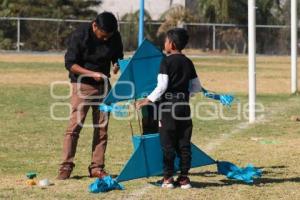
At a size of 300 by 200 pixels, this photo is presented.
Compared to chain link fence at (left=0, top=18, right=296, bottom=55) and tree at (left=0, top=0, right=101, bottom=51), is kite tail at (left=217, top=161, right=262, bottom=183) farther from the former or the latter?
tree at (left=0, top=0, right=101, bottom=51)

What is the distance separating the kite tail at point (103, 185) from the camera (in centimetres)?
808

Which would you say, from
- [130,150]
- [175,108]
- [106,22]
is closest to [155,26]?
[130,150]

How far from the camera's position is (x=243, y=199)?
7.78 metres

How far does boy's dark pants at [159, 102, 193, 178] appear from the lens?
8.30 meters

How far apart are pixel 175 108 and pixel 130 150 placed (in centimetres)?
312

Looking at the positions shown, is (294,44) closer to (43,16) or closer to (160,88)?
(160,88)

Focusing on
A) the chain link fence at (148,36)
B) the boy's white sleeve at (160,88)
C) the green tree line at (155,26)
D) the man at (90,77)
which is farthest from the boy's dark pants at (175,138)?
the green tree line at (155,26)

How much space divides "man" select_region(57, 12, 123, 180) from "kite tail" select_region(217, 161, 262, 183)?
134 cm

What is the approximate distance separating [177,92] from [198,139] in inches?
168

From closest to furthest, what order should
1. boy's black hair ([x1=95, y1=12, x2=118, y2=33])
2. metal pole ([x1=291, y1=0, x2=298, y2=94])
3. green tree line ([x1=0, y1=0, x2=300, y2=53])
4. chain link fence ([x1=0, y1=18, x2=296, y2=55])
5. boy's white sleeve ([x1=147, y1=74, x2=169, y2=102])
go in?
boy's white sleeve ([x1=147, y1=74, x2=169, y2=102]) → boy's black hair ([x1=95, y1=12, x2=118, y2=33]) → metal pole ([x1=291, y1=0, x2=298, y2=94]) → chain link fence ([x1=0, y1=18, x2=296, y2=55]) → green tree line ([x1=0, y1=0, x2=300, y2=53])

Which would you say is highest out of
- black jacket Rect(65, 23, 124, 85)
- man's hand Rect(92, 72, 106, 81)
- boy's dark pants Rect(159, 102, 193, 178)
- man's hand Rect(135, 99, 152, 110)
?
black jacket Rect(65, 23, 124, 85)

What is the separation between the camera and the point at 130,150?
1129cm

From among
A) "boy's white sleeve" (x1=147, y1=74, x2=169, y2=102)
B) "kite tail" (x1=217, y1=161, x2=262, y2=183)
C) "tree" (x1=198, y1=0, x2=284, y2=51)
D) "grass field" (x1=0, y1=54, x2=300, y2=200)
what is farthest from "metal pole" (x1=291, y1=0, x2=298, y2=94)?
"tree" (x1=198, y1=0, x2=284, y2=51)

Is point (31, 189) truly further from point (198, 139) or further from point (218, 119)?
point (218, 119)
